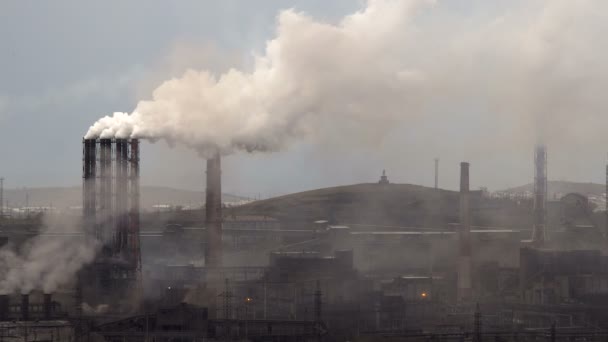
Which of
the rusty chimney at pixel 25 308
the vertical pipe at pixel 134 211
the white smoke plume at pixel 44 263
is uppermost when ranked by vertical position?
the vertical pipe at pixel 134 211

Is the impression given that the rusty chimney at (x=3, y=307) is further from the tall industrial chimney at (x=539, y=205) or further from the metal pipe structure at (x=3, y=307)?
the tall industrial chimney at (x=539, y=205)

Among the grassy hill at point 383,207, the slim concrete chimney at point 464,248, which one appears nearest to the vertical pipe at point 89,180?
the slim concrete chimney at point 464,248

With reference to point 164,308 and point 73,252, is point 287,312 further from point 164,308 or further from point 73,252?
point 73,252

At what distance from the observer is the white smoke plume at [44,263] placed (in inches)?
1713

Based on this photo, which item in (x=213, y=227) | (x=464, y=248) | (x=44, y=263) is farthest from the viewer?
(x=464, y=248)

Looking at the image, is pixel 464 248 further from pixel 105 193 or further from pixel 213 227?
pixel 105 193

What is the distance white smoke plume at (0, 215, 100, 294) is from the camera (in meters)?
43.5

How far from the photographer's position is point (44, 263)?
149ft

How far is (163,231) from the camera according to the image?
59500 mm

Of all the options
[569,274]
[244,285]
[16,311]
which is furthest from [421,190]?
[16,311]

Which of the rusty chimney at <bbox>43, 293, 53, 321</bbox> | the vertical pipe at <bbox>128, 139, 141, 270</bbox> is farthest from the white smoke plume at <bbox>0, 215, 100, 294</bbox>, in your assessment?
the rusty chimney at <bbox>43, 293, 53, 321</bbox>

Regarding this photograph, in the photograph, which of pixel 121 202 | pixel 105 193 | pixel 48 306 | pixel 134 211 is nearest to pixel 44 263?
pixel 105 193

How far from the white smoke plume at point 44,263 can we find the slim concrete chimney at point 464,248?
17324 millimetres

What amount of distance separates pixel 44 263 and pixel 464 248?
20601 mm
